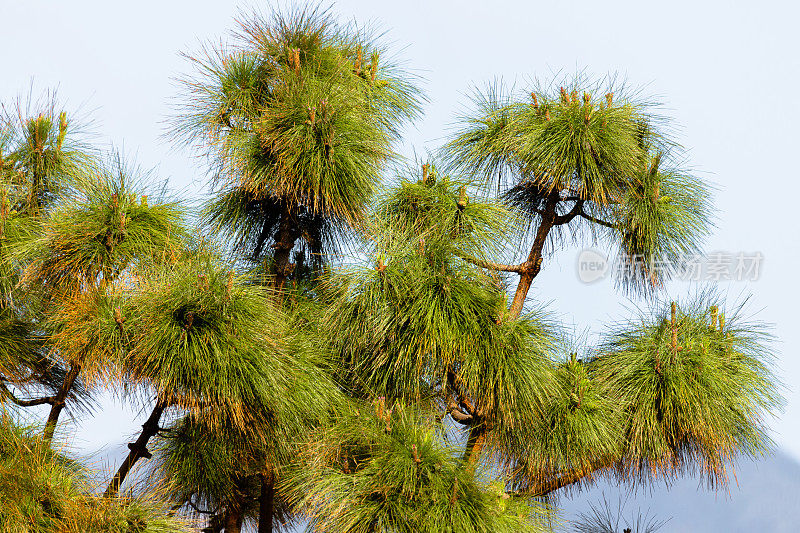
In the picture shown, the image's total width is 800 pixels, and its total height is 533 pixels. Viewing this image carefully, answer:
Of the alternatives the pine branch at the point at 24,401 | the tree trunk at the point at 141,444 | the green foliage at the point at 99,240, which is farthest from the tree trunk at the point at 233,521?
the green foliage at the point at 99,240

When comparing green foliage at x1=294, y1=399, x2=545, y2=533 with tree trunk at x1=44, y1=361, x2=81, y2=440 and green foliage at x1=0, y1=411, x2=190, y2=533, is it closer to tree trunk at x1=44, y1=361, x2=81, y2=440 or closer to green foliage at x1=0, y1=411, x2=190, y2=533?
green foliage at x1=0, y1=411, x2=190, y2=533

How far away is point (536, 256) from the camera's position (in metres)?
2.12

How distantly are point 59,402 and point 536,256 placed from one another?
46.8 inches

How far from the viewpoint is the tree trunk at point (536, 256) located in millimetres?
2104

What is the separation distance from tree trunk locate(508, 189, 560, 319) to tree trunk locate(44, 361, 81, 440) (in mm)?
1018

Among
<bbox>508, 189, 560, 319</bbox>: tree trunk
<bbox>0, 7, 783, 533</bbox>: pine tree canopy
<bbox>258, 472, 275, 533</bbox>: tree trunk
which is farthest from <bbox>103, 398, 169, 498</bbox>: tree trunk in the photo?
<bbox>508, 189, 560, 319</bbox>: tree trunk

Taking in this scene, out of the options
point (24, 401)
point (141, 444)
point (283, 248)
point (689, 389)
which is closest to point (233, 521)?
point (141, 444)

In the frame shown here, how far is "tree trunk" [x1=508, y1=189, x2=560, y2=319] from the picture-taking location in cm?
210

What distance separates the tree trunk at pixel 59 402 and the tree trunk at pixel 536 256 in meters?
1.02

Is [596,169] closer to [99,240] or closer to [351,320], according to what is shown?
[351,320]

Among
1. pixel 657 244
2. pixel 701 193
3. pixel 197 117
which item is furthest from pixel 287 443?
pixel 701 193

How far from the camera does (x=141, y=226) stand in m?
1.92

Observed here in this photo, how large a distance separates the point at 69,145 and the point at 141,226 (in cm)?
46

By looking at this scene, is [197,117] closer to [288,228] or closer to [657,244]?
[288,228]
